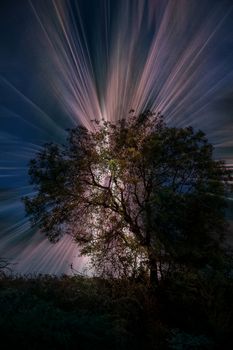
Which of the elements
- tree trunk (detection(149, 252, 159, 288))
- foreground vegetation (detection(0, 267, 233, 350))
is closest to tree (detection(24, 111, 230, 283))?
tree trunk (detection(149, 252, 159, 288))

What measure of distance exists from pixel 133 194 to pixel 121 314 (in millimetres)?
3697

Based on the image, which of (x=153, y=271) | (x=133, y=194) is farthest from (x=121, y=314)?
(x=133, y=194)

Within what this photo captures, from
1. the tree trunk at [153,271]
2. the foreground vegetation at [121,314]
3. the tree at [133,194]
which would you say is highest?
the tree at [133,194]

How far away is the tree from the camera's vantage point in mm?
10703

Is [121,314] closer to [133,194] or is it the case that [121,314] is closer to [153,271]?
[153,271]

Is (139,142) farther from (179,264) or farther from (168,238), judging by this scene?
(179,264)

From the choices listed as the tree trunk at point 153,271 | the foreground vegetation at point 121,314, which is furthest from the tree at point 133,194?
the foreground vegetation at point 121,314

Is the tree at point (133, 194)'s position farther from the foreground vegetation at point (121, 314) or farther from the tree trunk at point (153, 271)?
the foreground vegetation at point (121, 314)

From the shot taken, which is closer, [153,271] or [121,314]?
[121,314]

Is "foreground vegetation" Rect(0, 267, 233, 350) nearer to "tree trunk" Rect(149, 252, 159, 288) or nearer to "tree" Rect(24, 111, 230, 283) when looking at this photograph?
"tree trunk" Rect(149, 252, 159, 288)

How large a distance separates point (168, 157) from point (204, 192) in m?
1.51

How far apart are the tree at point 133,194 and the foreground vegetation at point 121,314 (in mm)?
782

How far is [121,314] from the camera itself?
35.8 feet

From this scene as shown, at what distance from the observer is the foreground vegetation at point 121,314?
328 inches
